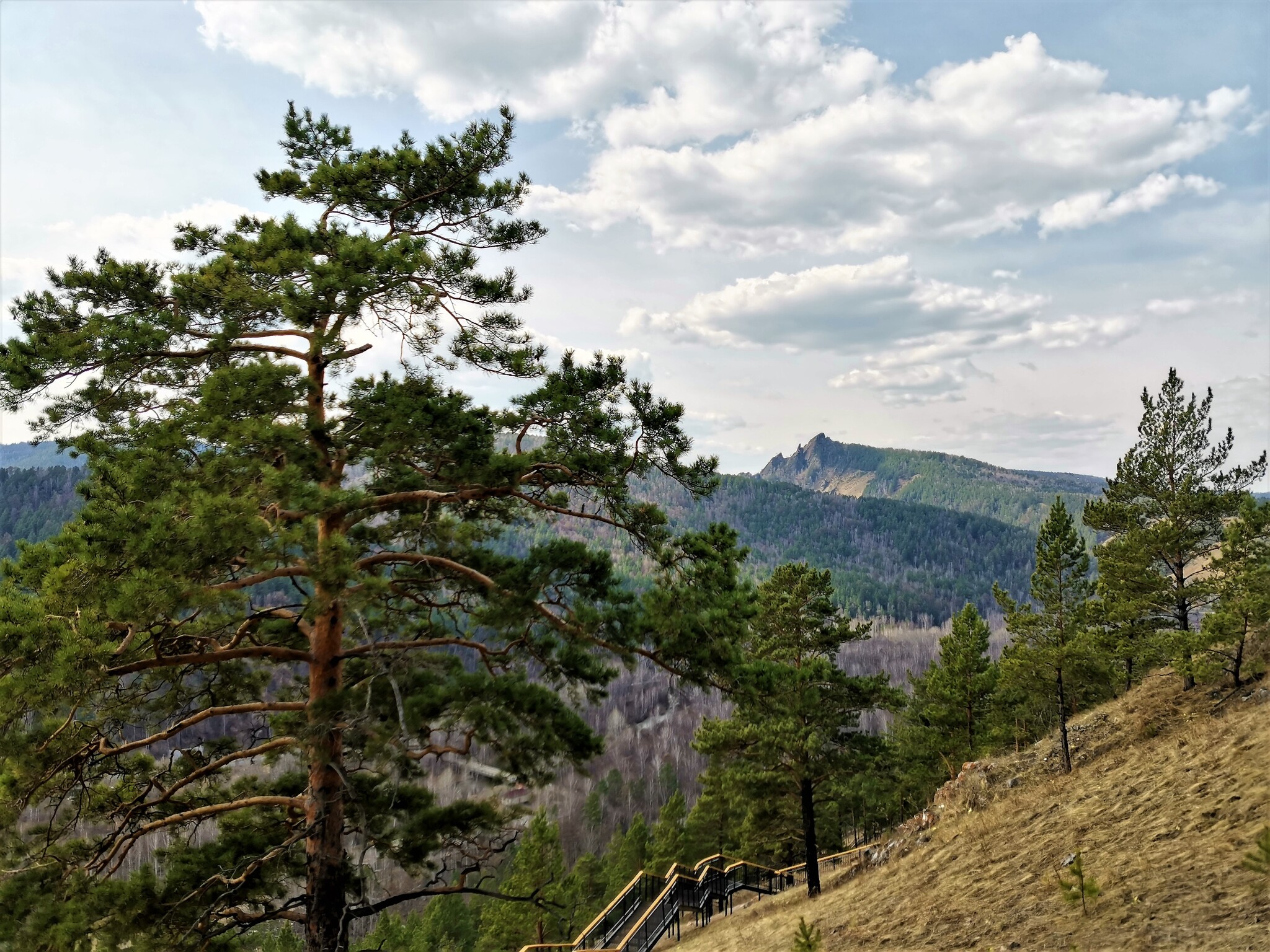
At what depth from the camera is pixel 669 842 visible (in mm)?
37656

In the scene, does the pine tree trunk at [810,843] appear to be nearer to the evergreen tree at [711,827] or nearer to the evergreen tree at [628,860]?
the evergreen tree at [711,827]

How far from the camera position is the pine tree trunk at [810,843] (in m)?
18.6

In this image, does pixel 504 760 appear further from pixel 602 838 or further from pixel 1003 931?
pixel 602 838

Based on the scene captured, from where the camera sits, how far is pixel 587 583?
27.7 feet

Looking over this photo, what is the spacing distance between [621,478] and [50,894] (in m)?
7.07

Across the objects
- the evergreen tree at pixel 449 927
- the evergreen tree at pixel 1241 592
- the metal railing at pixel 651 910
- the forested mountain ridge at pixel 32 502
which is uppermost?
the forested mountain ridge at pixel 32 502

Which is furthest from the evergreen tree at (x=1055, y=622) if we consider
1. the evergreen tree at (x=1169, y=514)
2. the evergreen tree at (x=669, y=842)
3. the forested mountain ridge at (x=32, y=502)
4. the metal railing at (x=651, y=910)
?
the forested mountain ridge at (x=32, y=502)

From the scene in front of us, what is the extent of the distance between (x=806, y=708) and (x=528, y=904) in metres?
21.7

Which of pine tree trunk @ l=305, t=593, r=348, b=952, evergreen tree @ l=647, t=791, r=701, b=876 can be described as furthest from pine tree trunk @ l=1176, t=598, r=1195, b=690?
evergreen tree @ l=647, t=791, r=701, b=876

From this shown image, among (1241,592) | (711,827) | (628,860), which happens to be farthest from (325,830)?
(628,860)

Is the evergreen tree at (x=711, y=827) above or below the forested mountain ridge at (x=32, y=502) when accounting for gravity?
below

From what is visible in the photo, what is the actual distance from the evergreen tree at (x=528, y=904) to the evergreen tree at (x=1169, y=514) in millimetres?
23731

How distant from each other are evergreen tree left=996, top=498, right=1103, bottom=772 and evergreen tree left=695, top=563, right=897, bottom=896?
447cm

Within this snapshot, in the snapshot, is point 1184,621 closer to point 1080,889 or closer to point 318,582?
point 1080,889
